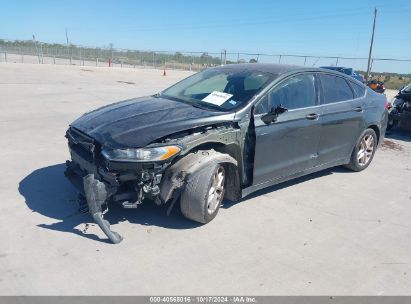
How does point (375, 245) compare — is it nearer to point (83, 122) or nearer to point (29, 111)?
point (83, 122)

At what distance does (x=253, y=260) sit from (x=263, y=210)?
113 cm

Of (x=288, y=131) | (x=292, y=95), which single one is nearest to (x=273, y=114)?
(x=288, y=131)

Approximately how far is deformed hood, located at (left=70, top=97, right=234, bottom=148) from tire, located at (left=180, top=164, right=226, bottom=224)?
490 mm

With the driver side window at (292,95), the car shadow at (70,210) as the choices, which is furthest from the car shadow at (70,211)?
the driver side window at (292,95)

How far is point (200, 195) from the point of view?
3.92 m

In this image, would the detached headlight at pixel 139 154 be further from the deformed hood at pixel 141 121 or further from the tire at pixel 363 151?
the tire at pixel 363 151

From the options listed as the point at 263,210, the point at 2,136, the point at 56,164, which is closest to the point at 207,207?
the point at 263,210

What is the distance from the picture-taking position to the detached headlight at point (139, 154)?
364cm

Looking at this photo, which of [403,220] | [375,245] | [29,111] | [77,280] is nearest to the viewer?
[77,280]

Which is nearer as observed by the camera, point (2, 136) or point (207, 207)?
point (207, 207)

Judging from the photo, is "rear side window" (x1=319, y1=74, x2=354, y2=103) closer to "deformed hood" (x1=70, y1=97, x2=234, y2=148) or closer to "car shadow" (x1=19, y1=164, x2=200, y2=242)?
"deformed hood" (x1=70, y1=97, x2=234, y2=148)

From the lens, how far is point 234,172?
4352 mm

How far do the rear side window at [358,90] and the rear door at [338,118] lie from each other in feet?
0.12

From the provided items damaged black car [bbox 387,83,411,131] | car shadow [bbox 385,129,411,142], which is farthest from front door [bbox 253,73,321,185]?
car shadow [bbox 385,129,411,142]
